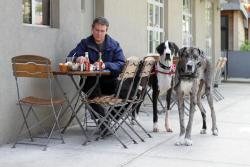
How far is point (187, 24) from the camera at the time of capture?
1705 centimetres

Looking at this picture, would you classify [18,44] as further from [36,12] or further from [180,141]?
[180,141]

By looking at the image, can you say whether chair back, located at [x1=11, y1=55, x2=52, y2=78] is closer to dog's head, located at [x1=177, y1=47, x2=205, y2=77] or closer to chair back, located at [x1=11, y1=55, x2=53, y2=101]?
chair back, located at [x1=11, y1=55, x2=53, y2=101]

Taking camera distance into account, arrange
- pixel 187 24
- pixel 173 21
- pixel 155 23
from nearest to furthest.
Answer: pixel 155 23 → pixel 173 21 → pixel 187 24

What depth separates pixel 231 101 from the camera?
1378cm

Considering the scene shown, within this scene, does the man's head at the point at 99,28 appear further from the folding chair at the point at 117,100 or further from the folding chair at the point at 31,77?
the folding chair at the point at 31,77

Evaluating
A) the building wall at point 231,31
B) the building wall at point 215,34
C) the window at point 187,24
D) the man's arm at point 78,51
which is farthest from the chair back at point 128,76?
the building wall at point 231,31

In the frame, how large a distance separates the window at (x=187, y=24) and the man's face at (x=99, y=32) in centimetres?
868

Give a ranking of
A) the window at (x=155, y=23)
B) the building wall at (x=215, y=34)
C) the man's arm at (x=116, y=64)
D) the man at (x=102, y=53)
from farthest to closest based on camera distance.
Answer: the building wall at (x=215, y=34)
the window at (x=155, y=23)
the man at (x=102, y=53)
the man's arm at (x=116, y=64)

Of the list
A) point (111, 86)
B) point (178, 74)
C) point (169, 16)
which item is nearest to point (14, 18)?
point (111, 86)

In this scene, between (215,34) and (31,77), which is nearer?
(31,77)

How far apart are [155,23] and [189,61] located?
677 centimetres

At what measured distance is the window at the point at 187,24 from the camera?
1647 cm

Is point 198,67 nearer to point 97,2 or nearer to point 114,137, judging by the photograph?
point 114,137

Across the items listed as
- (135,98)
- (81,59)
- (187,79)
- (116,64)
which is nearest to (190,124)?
(187,79)
